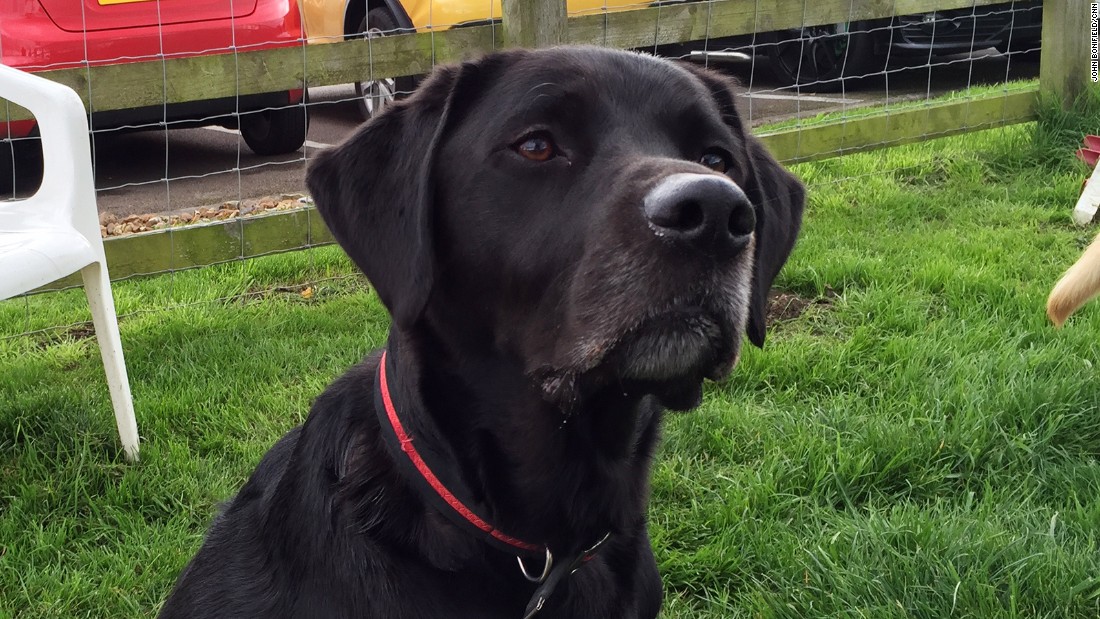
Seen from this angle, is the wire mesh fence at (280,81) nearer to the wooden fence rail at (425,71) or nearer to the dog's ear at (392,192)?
the wooden fence rail at (425,71)

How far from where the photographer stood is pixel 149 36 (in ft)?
18.1

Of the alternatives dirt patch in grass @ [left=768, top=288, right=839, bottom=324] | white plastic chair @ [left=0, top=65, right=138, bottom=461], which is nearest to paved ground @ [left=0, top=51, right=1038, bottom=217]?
dirt patch in grass @ [left=768, top=288, right=839, bottom=324]

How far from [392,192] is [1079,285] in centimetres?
109

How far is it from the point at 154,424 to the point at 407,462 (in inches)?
68.9

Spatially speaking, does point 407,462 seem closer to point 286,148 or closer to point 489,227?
point 489,227

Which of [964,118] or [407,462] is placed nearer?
[407,462]

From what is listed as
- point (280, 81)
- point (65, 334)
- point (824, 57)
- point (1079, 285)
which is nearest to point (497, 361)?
point (1079, 285)

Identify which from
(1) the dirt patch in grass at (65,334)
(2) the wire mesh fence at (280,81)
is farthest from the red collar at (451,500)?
(1) the dirt patch in grass at (65,334)

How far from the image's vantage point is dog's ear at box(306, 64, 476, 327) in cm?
175

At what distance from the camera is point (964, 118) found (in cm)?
559

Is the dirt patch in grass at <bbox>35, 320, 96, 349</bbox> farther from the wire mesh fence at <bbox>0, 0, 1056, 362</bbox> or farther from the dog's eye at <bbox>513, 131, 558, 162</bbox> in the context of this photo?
the dog's eye at <bbox>513, 131, 558, 162</bbox>

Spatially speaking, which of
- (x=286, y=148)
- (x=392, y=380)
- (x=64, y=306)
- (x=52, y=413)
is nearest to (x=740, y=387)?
(x=392, y=380)

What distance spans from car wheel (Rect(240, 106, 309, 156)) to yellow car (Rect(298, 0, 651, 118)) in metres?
0.46

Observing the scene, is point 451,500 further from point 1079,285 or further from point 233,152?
point 233,152
